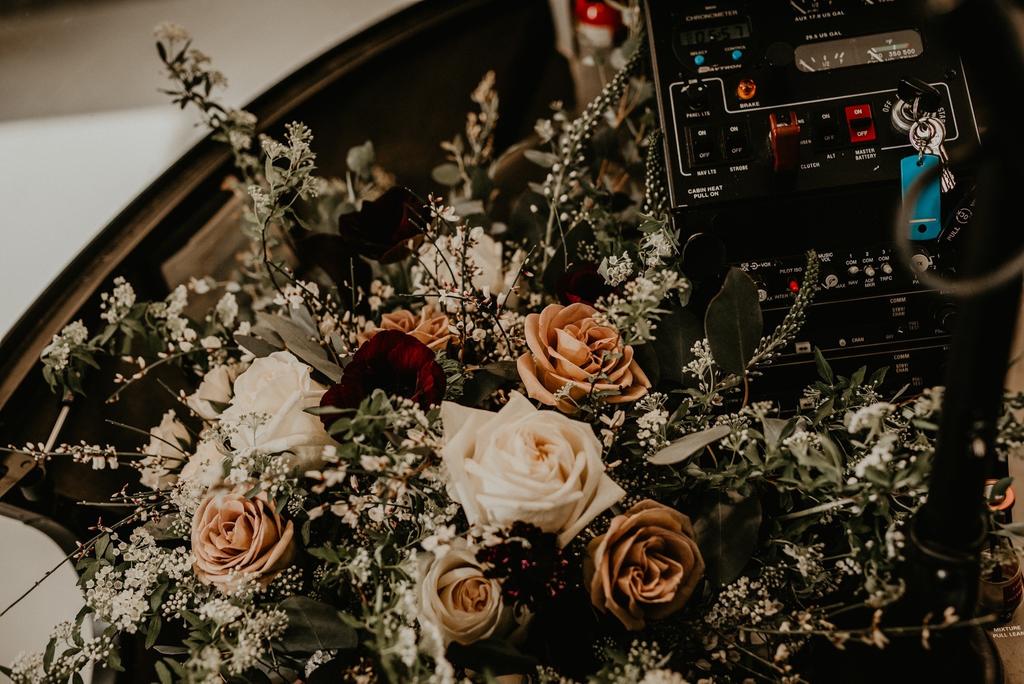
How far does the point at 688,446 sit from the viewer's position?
1.97 feet

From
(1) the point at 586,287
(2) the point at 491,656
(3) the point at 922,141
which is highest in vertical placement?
(3) the point at 922,141

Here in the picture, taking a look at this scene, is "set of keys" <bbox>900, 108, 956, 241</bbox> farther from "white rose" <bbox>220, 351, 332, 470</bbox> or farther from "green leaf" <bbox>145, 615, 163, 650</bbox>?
"green leaf" <bbox>145, 615, 163, 650</bbox>

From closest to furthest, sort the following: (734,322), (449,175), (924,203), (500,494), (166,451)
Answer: (500,494) < (734,322) < (924,203) < (166,451) < (449,175)

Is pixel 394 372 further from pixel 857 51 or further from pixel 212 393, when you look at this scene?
pixel 857 51

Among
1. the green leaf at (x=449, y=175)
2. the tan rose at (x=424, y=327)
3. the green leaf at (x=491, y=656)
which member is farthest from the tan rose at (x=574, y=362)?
the green leaf at (x=449, y=175)

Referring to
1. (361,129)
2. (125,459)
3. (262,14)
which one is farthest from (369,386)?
(262,14)

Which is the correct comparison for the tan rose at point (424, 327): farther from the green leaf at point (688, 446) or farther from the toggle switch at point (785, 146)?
the toggle switch at point (785, 146)

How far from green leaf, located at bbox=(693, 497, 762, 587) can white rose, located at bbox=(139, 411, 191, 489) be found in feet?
1.80

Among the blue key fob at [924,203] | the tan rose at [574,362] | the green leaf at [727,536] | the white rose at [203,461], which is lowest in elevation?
the green leaf at [727,536]

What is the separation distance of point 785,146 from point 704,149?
0.27 ft

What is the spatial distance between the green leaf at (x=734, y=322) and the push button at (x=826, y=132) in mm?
236

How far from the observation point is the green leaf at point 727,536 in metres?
0.60

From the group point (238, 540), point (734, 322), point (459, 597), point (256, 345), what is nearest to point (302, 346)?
point (256, 345)

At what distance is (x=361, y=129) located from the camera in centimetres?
125
